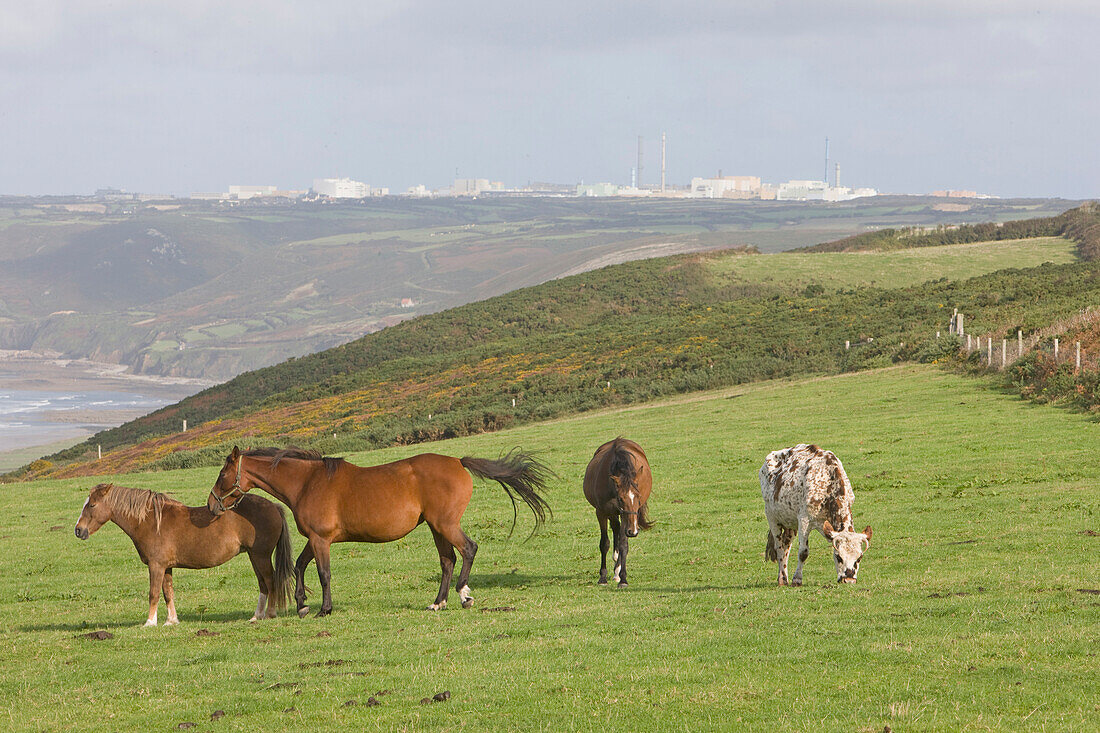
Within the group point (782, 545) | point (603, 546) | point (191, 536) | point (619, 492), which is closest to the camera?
point (191, 536)

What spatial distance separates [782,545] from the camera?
618 inches

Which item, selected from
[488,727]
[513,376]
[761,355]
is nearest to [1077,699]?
[488,727]

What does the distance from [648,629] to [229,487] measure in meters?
6.12

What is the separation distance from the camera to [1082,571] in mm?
14938

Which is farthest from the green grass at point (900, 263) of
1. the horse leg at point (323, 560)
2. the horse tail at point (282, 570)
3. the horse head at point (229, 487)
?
the horse head at point (229, 487)

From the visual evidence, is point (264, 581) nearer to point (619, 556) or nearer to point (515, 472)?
point (515, 472)

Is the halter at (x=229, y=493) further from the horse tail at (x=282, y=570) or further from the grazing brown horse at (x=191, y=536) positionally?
the horse tail at (x=282, y=570)

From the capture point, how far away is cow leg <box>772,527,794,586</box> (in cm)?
1559

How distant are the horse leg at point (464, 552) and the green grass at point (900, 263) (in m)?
81.7

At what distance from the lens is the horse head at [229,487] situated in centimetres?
1463

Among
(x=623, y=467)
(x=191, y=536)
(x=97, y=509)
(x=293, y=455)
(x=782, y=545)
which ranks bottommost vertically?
(x=782, y=545)

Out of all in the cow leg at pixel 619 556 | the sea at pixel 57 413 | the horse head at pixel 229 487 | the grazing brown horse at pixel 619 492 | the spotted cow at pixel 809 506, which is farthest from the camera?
the sea at pixel 57 413

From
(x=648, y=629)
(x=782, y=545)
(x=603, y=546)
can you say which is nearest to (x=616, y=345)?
(x=603, y=546)

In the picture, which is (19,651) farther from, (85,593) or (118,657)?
(85,593)
